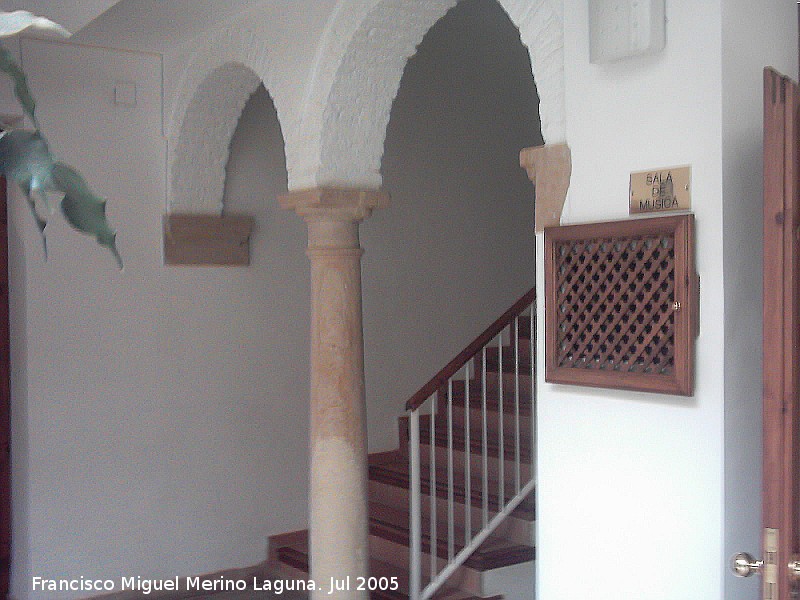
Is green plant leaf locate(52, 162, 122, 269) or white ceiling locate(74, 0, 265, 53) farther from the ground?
white ceiling locate(74, 0, 265, 53)

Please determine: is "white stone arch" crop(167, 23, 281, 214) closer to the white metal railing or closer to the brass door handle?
the white metal railing

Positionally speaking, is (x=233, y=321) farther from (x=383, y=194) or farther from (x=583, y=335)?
(x=583, y=335)

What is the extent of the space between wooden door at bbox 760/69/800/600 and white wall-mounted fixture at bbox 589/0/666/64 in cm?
41

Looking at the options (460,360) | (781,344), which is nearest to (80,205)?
(781,344)

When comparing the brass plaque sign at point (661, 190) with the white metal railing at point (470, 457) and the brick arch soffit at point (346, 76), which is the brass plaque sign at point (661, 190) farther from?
the white metal railing at point (470, 457)

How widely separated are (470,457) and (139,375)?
1.90 meters

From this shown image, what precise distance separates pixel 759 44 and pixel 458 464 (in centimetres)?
361

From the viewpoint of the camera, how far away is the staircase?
435cm

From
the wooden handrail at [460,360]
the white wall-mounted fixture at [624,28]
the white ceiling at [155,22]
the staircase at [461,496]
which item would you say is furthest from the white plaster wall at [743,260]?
the white ceiling at [155,22]

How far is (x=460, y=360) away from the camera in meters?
4.53

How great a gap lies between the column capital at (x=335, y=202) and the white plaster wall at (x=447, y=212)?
1898 millimetres

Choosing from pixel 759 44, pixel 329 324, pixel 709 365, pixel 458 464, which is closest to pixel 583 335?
pixel 709 365

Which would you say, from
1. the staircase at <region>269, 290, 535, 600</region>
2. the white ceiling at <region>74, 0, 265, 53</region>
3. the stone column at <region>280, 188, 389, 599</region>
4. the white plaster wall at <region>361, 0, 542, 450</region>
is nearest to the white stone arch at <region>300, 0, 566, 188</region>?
the stone column at <region>280, 188, 389, 599</region>

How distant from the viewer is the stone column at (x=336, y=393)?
12.4 ft
